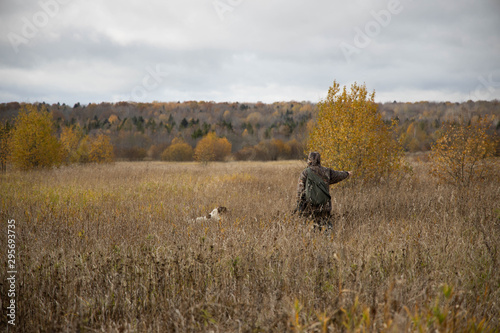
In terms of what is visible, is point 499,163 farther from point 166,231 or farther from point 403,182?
point 166,231

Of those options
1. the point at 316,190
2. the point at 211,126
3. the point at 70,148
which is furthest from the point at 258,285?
the point at 211,126

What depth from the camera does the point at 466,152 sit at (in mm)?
10125

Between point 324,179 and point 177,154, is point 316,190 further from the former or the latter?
point 177,154

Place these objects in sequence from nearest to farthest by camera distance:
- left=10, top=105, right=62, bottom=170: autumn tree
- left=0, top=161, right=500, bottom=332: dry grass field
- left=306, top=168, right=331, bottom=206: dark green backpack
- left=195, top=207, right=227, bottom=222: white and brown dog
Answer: left=0, top=161, right=500, bottom=332: dry grass field, left=306, top=168, right=331, bottom=206: dark green backpack, left=195, top=207, right=227, bottom=222: white and brown dog, left=10, top=105, right=62, bottom=170: autumn tree

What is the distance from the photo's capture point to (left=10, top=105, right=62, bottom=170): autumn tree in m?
19.2

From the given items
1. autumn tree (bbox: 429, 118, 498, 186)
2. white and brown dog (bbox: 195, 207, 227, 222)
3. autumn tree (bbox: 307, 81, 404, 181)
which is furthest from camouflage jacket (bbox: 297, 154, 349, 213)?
autumn tree (bbox: 429, 118, 498, 186)

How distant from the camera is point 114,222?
19.7ft

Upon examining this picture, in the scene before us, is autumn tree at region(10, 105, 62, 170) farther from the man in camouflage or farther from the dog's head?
the man in camouflage

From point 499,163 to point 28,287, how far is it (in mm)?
15186

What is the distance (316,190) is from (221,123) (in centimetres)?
10009

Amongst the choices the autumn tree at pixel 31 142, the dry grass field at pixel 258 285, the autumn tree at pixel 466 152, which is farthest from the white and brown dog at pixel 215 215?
the autumn tree at pixel 31 142

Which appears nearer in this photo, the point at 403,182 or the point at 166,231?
the point at 166,231

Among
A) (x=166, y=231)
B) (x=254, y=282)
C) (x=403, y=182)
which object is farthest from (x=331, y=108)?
(x=254, y=282)

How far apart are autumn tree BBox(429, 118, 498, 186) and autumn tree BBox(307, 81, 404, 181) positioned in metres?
1.88
